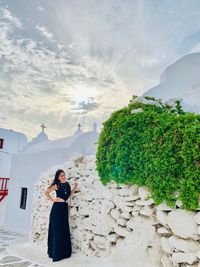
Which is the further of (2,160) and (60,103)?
(2,160)

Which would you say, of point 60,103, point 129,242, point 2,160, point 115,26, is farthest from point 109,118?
point 2,160

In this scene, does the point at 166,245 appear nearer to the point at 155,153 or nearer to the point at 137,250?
the point at 137,250

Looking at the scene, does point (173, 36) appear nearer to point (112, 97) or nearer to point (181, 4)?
point (181, 4)

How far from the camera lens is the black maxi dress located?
4723 mm

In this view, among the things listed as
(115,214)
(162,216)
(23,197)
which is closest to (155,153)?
(162,216)

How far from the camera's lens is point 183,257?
285cm

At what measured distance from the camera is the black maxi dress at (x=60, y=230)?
4.72 m

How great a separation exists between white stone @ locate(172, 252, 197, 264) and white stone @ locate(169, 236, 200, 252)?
5 cm

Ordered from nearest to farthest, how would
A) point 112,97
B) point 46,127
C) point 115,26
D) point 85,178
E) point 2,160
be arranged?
1. point 85,178
2. point 115,26
3. point 112,97
4. point 46,127
5. point 2,160

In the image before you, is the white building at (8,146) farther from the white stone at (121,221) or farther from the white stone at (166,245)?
the white stone at (166,245)

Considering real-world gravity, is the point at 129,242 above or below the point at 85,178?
below

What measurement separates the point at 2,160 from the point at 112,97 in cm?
1240

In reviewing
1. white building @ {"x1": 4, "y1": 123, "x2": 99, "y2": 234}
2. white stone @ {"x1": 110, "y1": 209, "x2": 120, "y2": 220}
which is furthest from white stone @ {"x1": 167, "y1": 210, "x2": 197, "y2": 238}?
white building @ {"x1": 4, "y1": 123, "x2": 99, "y2": 234}

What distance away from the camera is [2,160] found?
1731 cm
